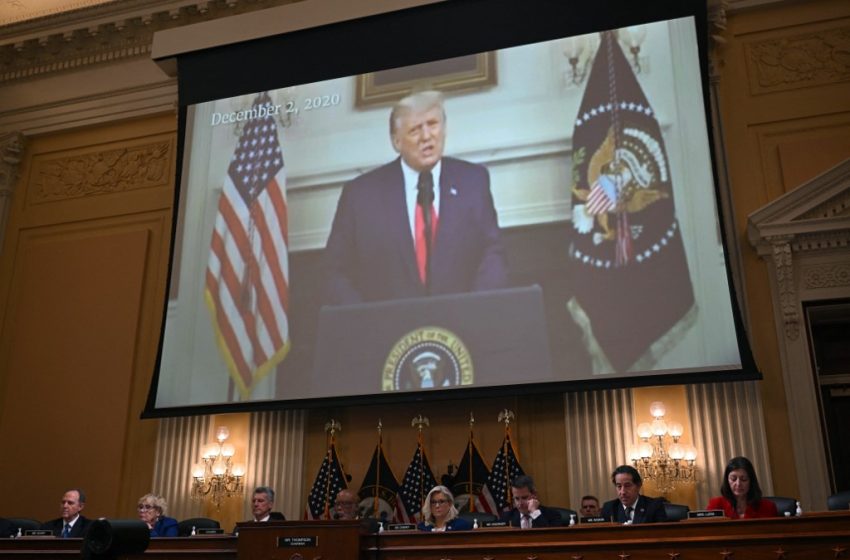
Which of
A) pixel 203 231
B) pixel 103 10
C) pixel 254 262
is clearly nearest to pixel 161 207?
pixel 203 231

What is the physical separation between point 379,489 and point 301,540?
2746mm

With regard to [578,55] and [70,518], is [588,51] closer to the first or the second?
[578,55]

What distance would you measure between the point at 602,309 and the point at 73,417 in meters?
5.68

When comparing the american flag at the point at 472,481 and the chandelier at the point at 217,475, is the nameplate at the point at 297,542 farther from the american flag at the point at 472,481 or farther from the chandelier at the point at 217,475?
the chandelier at the point at 217,475

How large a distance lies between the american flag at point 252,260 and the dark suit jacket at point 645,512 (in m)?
3.69

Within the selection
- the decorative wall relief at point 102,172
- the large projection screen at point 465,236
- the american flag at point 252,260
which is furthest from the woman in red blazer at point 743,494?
the decorative wall relief at point 102,172

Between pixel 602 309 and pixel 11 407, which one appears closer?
pixel 602 309

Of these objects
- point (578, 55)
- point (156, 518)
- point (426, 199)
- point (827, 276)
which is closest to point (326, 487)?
point (156, 518)

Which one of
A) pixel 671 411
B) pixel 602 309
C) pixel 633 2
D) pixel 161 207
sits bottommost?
pixel 671 411

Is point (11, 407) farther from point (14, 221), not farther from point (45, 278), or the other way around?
point (14, 221)

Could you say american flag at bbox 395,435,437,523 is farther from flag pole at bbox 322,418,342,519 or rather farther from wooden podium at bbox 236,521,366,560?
wooden podium at bbox 236,521,366,560

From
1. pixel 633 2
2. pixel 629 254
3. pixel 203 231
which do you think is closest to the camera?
pixel 629 254

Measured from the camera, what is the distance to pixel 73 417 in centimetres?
943

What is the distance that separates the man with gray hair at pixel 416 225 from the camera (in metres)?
7.96
